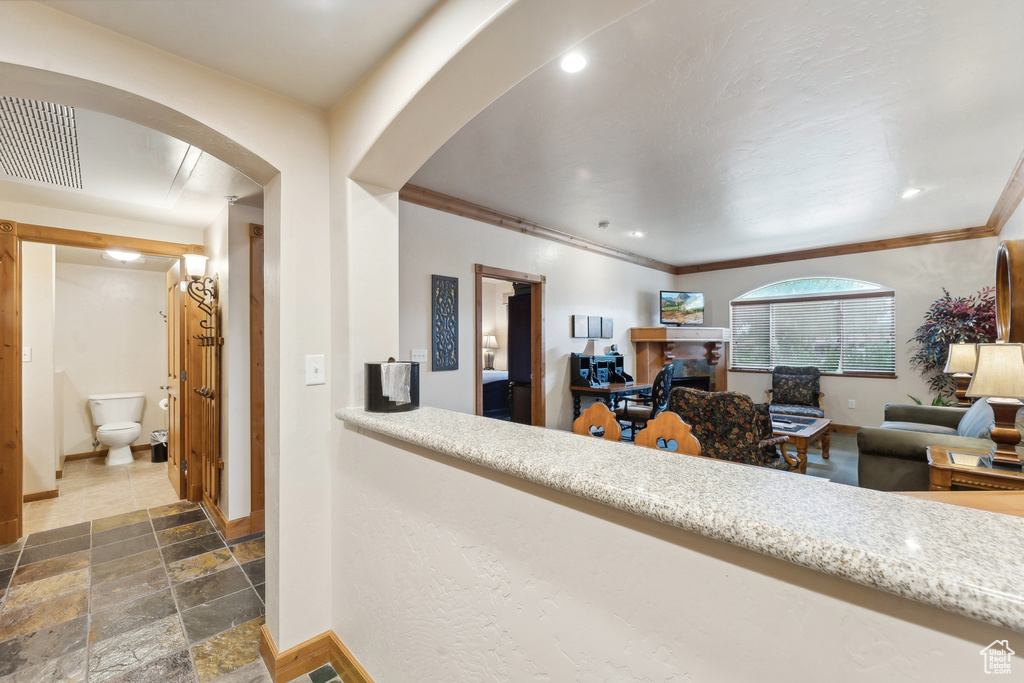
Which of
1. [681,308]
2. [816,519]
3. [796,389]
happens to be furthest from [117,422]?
[796,389]

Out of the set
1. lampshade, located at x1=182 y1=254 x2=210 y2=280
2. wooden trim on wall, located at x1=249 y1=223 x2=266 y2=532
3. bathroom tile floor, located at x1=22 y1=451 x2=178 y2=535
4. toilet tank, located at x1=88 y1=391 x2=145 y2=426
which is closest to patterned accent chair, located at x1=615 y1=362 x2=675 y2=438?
wooden trim on wall, located at x1=249 y1=223 x2=266 y2=532

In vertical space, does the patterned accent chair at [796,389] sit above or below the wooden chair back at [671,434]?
below

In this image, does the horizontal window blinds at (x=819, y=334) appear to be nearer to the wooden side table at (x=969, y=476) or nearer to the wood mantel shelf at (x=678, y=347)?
the wood mantel shelf at (x=678, y=347)

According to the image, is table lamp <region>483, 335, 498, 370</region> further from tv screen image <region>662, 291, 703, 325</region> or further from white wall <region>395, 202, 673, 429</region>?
tv screen image <region>662, 291, 703, 325</region>

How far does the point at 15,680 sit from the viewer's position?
1.64 metres

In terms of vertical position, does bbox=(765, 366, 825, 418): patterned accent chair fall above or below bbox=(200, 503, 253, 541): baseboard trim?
above

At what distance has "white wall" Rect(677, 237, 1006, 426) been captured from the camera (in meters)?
4.91

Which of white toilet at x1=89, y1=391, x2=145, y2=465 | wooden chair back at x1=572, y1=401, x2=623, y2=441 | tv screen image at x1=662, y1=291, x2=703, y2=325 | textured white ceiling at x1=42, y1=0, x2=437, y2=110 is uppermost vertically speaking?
textured white ceiling at x1=42, y1=0, x2=437, y2=110

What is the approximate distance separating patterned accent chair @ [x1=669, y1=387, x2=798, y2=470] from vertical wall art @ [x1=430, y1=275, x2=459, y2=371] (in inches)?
72.6

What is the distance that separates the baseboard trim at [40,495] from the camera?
3.35 meters

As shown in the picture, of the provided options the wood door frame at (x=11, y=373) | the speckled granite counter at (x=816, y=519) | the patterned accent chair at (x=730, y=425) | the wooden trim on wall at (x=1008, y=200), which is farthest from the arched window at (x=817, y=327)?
the wood door frame at (x=11, y=373)

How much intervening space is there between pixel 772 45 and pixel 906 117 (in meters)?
1.31

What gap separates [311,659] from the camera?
171cm

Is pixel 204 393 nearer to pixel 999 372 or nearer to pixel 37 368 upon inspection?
pixel 37 368
